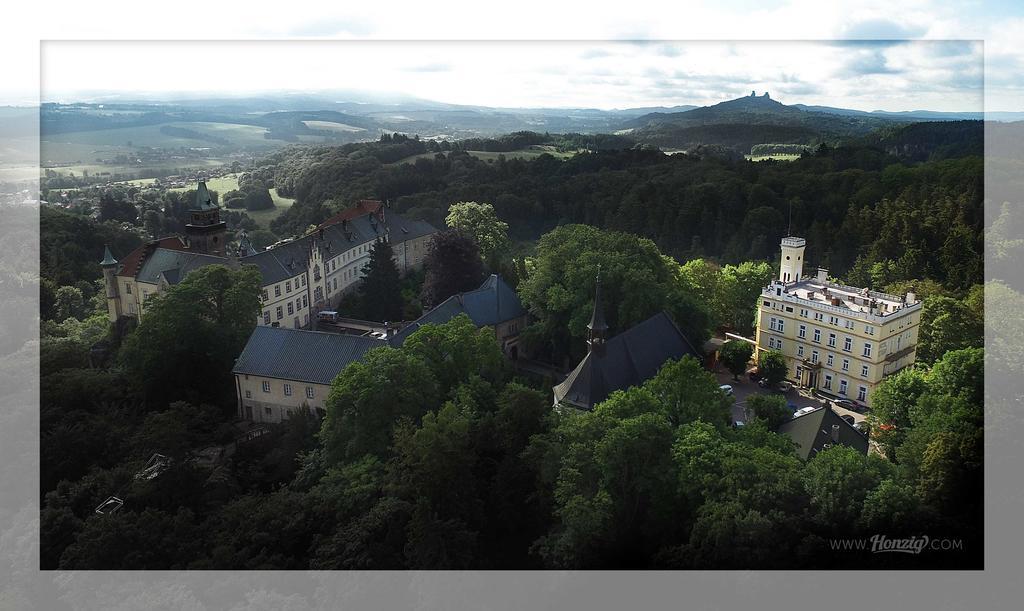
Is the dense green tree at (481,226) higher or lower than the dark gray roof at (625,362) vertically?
higher

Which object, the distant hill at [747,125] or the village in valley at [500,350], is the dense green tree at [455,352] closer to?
the village in valley at [500,350]

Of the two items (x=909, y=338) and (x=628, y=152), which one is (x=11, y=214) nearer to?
(x=909, y=338)

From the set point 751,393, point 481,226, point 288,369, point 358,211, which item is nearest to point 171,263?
point 288,369

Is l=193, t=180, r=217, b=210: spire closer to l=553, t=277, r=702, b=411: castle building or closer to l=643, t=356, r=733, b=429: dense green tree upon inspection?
l=553, t=277, r=702, b=411: castle building

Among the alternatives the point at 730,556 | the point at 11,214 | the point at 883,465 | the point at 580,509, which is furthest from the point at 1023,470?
the point at 11,214

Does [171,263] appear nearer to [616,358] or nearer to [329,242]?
[329,242]

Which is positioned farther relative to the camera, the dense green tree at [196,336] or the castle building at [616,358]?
the dense green tree at [196,336]

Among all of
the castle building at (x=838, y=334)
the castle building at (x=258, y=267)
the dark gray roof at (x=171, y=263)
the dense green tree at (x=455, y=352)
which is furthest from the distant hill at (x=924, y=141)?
the dark gray roof at (x=171, y=263)
